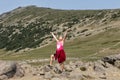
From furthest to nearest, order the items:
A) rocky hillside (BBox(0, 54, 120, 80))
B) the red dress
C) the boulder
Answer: the boulder → rocky hillside (BBox(0, 54, 120, 80)) → the red dress

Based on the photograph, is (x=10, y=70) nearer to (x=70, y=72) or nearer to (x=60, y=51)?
(x=70, y=72)

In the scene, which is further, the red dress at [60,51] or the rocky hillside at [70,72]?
the rocky hillside at [70,72]

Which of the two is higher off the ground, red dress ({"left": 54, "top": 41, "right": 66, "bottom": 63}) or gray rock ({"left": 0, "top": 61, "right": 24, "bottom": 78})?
red dress ({"left": 54, "top": 41, "right": 66, "bottom": 63})

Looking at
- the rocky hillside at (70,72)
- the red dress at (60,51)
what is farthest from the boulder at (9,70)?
the red dress at (60,51)

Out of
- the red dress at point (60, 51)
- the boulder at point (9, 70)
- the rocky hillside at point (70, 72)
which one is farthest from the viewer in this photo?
the boulder at point (9, 70)

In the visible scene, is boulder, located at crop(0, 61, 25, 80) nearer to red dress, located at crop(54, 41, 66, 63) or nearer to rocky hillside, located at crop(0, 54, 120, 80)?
rocky hillside, located at crop(0, 54, 120, 80)

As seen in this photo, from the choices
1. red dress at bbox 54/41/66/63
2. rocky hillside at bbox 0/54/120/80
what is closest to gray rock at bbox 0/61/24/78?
rocky hillside at bbox 0/54/120/80

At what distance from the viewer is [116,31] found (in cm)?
13475

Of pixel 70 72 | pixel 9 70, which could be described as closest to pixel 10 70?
pixel 9 70

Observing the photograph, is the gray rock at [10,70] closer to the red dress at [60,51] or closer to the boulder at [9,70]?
the boulder at [9,70]

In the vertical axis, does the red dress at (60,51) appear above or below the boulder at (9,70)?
above

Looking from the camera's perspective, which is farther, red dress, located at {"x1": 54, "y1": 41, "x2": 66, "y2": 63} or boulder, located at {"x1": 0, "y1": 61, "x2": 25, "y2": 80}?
boulder, located at {"x1": 0, "y1": 61, "x2": 25, "y2": 80}

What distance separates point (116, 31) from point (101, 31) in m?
9.21

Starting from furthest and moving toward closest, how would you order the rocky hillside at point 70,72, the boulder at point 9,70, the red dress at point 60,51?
the boulder at point 9,70, the rocky hillside at point 70,72, the red dress at point 60,51
